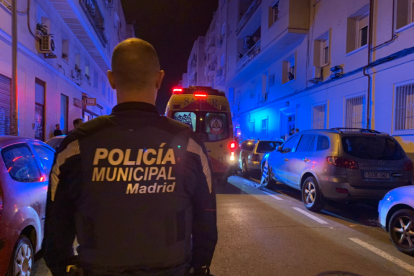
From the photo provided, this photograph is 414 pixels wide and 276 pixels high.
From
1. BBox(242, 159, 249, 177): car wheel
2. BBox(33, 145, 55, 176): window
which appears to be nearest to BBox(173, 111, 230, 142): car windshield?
BBox(242, 159, 249, 177): car wheel

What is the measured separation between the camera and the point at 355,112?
461 inches

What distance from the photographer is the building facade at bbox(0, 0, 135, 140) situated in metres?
9.47

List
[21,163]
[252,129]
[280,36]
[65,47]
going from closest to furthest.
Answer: [21,163]
[65,47]
[280,36]
[252,129]

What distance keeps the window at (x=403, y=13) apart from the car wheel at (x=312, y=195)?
656cm

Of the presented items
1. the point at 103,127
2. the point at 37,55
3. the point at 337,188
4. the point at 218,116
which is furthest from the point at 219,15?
the point at 103,127

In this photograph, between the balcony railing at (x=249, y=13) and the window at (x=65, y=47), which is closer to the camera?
the window at (x=65, y=47)

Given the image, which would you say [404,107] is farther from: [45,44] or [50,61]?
[50,61]

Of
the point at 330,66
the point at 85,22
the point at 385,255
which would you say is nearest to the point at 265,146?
the point at 330,66

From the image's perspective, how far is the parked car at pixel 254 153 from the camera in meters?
11.5

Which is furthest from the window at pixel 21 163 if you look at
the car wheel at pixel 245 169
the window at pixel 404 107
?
the window at pixel 404 107

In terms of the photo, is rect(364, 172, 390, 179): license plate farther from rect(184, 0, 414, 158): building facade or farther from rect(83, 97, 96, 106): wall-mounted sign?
rect(83, 97, 96, 106): wall-mounted sign

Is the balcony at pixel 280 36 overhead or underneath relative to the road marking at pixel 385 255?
overhead

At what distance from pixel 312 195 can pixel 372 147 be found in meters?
1.63

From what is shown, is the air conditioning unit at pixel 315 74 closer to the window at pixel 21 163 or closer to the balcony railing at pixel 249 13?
the balcony railing at pixel 249 13
